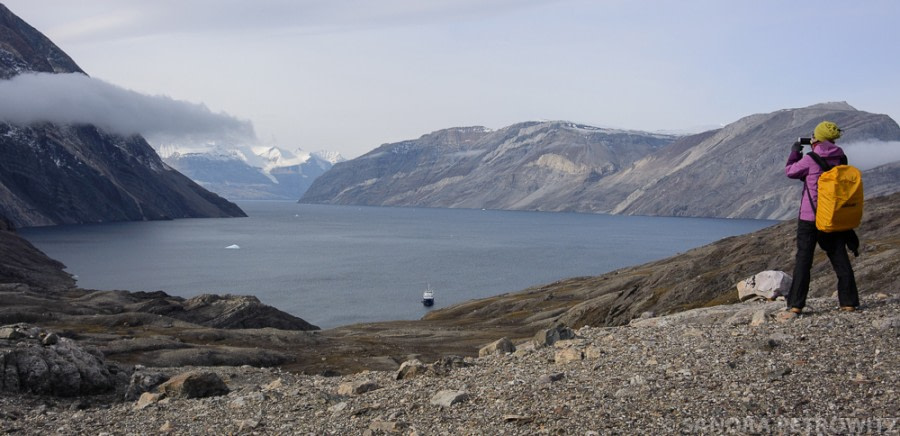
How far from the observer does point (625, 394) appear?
12.8m

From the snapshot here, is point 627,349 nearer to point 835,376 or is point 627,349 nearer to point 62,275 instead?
point 835,376

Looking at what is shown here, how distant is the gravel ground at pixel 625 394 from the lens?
1140cm

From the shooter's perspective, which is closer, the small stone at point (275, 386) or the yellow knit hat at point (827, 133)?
the yellow knit hat at point (827, 133)

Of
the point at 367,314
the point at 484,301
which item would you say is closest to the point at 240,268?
the point at 367,314

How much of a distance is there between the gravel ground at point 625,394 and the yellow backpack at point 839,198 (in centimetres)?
211

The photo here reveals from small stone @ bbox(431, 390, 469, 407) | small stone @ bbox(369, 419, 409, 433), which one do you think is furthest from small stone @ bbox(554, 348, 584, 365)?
small stone @ bbox(369, 419, 409, 433)

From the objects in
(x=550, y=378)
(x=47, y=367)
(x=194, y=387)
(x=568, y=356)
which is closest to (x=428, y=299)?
(x=47, y=367)

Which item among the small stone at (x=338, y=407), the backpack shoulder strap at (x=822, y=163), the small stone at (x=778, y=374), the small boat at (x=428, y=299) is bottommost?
the small boat at (x=428, y=299)

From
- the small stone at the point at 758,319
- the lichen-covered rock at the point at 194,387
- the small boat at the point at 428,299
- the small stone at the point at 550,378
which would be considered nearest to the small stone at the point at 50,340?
the lichen-covered rock at the point at 194,387

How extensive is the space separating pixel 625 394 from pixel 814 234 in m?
Answer: 7.20

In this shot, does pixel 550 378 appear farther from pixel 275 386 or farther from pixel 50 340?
pixel 50 340

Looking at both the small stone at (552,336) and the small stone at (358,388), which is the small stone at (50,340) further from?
the small stone at (552,336)

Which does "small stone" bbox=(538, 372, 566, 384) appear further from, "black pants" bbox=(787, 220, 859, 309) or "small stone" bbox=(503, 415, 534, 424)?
"black pants" bbox=(787, 220, 859, 309)

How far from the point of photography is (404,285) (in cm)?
14212
